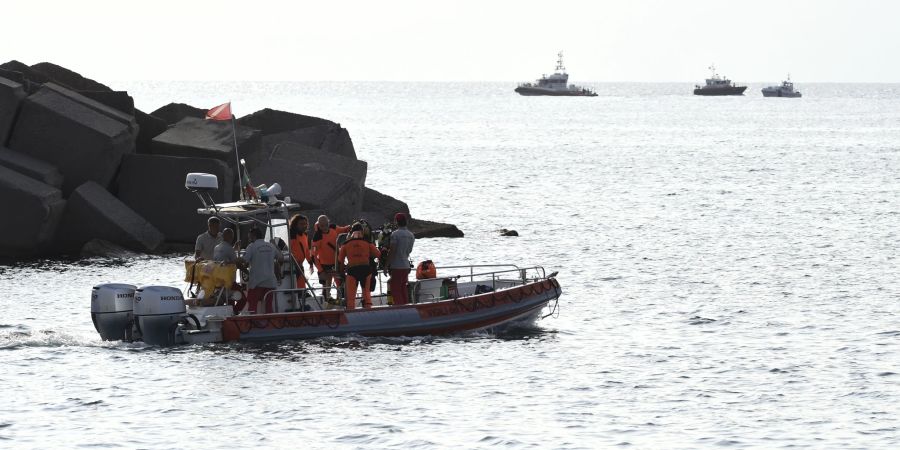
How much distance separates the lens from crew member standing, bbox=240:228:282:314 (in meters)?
20.1

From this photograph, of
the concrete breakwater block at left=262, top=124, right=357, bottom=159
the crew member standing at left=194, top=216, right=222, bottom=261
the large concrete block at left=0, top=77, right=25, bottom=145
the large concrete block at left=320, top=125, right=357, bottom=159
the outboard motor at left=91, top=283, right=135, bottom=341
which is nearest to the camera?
the outboard motor at left=91, top=283, right=135, bottom=341

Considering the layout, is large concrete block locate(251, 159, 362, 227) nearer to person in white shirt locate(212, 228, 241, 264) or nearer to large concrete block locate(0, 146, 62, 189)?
large concrete block locate(0, 146, 62, 189)

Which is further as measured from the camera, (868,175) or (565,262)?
(868,175)

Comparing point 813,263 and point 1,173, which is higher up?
point 1,173

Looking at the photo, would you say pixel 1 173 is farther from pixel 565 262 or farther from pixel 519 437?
pixel 519 437

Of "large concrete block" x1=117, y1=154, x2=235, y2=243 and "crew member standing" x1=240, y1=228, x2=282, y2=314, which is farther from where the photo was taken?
"large concrete block" x1=117, y1=154, x2=235, y2=243

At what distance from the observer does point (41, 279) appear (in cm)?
2845

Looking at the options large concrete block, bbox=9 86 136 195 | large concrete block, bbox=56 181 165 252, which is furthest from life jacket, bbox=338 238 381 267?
large concrete block, bbox=9 86 136 195

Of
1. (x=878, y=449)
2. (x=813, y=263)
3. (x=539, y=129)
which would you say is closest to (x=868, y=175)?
(x=813, y=263)

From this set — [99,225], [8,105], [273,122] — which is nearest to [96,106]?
[8,105]

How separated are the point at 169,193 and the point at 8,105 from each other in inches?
154

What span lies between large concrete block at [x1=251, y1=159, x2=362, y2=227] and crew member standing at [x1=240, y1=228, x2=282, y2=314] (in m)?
12.8

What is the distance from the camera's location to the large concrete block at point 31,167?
99.9 ft

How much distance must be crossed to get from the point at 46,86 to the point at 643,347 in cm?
1646
